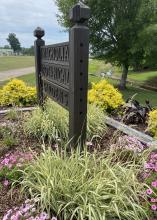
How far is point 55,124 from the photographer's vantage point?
4.46 meters

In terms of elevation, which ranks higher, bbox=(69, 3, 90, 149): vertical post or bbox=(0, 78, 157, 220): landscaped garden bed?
bbox=(69, 3, 90, 149): vertical post

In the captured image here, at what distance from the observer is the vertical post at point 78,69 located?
3.06 meters

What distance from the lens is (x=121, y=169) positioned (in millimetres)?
2650

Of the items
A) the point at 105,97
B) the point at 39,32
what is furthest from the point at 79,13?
the point at 105,97

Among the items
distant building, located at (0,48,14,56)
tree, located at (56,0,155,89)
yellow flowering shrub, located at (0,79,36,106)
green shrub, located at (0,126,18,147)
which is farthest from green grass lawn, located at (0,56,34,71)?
distant building, located at (0,48,14,56)

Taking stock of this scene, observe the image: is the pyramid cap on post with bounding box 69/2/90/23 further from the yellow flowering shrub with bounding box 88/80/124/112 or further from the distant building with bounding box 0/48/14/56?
the distant building with bounding box 0/48/14/56

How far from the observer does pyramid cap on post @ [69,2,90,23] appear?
301 cm

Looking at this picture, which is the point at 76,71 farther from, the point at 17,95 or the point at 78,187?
the point at 17,95

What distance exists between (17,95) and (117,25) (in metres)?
11.2

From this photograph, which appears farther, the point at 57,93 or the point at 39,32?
the point at 39,32

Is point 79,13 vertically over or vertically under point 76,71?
over

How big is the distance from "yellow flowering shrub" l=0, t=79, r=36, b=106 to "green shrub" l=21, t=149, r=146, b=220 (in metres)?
4.43

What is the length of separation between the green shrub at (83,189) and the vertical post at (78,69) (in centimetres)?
54

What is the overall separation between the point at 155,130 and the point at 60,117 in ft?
4.36
